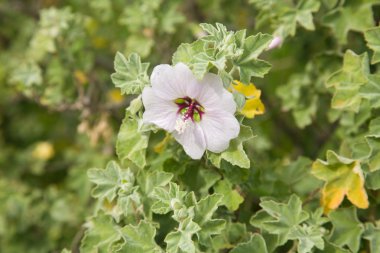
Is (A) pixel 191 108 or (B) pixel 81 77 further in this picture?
(B) pixel 81 77

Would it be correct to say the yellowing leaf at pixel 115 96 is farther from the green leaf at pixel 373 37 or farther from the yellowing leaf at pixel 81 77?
the green leaf at pixel 373 37

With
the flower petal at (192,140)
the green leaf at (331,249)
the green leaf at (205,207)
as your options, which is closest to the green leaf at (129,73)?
the flower petal at (192,140)

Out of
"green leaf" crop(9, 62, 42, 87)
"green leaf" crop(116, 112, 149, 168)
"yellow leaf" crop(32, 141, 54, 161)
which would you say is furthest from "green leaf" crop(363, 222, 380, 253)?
"yellow leaf" crop(32, 141, 54, 161)

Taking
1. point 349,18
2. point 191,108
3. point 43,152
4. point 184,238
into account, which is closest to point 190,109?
point 191,108

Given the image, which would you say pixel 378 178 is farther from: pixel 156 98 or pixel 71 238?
pixel 71 238

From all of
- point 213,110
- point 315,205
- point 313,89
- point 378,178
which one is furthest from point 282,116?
point 213,110

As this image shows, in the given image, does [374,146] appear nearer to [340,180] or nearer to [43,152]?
[340,180]

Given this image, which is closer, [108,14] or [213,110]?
[213,110]
